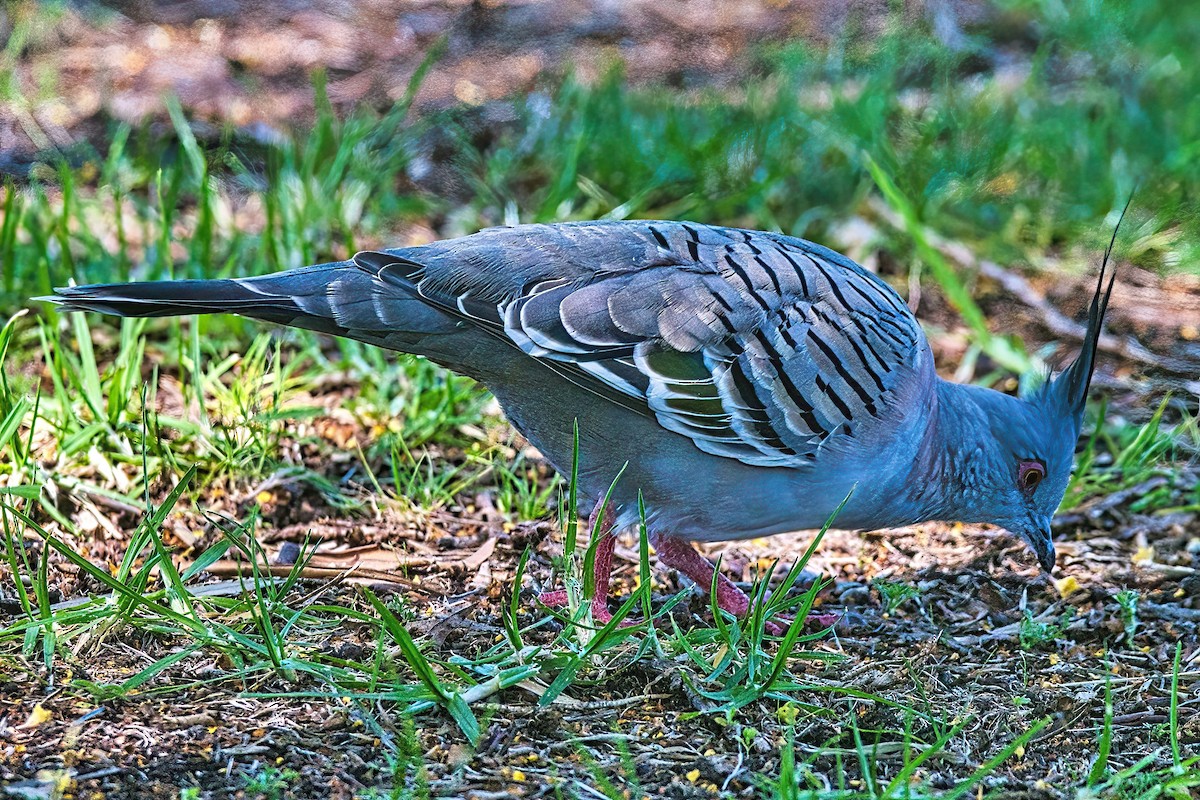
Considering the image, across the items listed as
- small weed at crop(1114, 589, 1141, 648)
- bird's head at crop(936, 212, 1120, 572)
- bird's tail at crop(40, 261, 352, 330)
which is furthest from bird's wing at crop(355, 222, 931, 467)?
small weed at crop(1114, 589, 1141, 648)

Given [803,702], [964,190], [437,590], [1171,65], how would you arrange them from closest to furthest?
[803,702], [437,590], [964,190], [1171,65]

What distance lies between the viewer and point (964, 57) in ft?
26.6

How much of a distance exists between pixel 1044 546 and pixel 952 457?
1.46 ft

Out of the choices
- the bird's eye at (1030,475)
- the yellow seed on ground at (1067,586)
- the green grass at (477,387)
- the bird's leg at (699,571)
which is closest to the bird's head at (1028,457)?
the bird's eye at (1030,475)

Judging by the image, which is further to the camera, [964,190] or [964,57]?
[964,57]

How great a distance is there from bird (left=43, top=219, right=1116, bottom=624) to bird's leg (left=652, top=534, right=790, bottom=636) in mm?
200

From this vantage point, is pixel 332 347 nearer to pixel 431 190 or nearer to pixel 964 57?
pixel 431 190

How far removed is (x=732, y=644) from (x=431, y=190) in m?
3.72

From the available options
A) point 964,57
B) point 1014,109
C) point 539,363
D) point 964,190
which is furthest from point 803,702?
point 964,57

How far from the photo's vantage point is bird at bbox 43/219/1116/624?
12.1 feet

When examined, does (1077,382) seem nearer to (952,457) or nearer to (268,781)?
(952,457)

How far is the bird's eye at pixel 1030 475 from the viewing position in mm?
4164

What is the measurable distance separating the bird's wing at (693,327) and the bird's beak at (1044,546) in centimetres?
76

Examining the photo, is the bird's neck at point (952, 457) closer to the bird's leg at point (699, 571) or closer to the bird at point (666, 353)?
the bird at point (666, 353)
